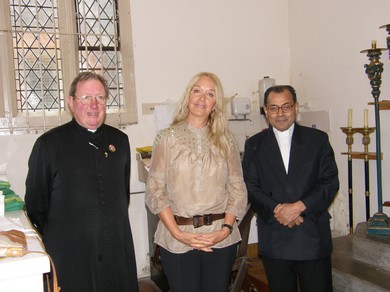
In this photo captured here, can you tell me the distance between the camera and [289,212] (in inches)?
75.7

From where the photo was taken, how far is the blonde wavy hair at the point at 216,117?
186 cm

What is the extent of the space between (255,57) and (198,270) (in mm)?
2759

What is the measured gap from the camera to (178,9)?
3791mm

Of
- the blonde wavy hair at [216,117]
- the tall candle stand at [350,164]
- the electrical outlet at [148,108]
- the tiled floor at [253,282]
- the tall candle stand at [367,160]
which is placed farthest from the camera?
the electrical outlet at [148,108]

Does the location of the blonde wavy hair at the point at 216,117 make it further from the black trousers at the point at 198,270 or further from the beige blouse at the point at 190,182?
the black trousers at the point at 198,270

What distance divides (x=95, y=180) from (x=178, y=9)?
244 centimetres

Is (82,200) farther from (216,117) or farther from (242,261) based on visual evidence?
(242,261)

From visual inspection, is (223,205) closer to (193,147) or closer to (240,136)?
(193,147)

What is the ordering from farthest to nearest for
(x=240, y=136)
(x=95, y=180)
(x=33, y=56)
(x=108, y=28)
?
(x=240, y=136), (x=108, y=28), (x=33, y=56), (x=95, y=180)

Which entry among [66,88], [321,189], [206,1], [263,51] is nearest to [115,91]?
[66,88]

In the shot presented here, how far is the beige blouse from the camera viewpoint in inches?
69.9

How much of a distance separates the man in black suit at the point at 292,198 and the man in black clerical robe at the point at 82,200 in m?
0.68

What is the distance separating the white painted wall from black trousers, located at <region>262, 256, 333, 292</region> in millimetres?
1407

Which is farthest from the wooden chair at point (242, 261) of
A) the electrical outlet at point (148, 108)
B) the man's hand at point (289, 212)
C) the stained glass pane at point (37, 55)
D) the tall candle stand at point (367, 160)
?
the stained glass pane at point (37, 55)
